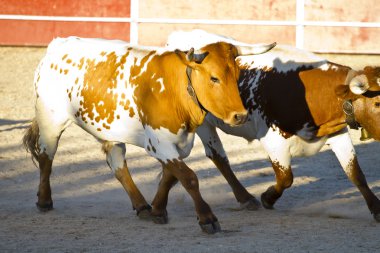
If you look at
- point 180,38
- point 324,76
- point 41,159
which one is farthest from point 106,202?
point 324,76

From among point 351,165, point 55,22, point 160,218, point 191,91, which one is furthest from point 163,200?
point 55,22

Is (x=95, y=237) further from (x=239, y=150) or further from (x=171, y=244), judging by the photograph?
(x=239, y=150)

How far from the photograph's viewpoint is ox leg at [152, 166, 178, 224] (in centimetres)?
722

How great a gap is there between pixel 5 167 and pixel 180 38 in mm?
2442

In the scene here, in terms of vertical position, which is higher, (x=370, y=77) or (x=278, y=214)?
(x=370, y=77)


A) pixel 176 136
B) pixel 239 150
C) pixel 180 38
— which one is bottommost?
pixel 239 150

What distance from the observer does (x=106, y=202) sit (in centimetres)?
815

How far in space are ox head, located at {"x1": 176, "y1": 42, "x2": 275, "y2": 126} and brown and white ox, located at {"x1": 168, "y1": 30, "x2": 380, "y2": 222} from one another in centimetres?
81

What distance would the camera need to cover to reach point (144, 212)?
24.1 ft

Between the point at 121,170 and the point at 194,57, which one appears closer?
the point at 194,57

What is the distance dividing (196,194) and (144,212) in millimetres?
713

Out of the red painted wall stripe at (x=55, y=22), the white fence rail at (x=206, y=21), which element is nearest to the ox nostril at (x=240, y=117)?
the white fence rail at (x=206, y=21)

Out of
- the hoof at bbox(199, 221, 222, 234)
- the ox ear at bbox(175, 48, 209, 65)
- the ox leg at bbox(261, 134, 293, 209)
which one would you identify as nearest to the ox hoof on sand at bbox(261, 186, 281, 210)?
the ox leg at bbox(261, 134, 293, 209)

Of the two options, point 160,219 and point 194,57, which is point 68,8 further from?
point 194,57
